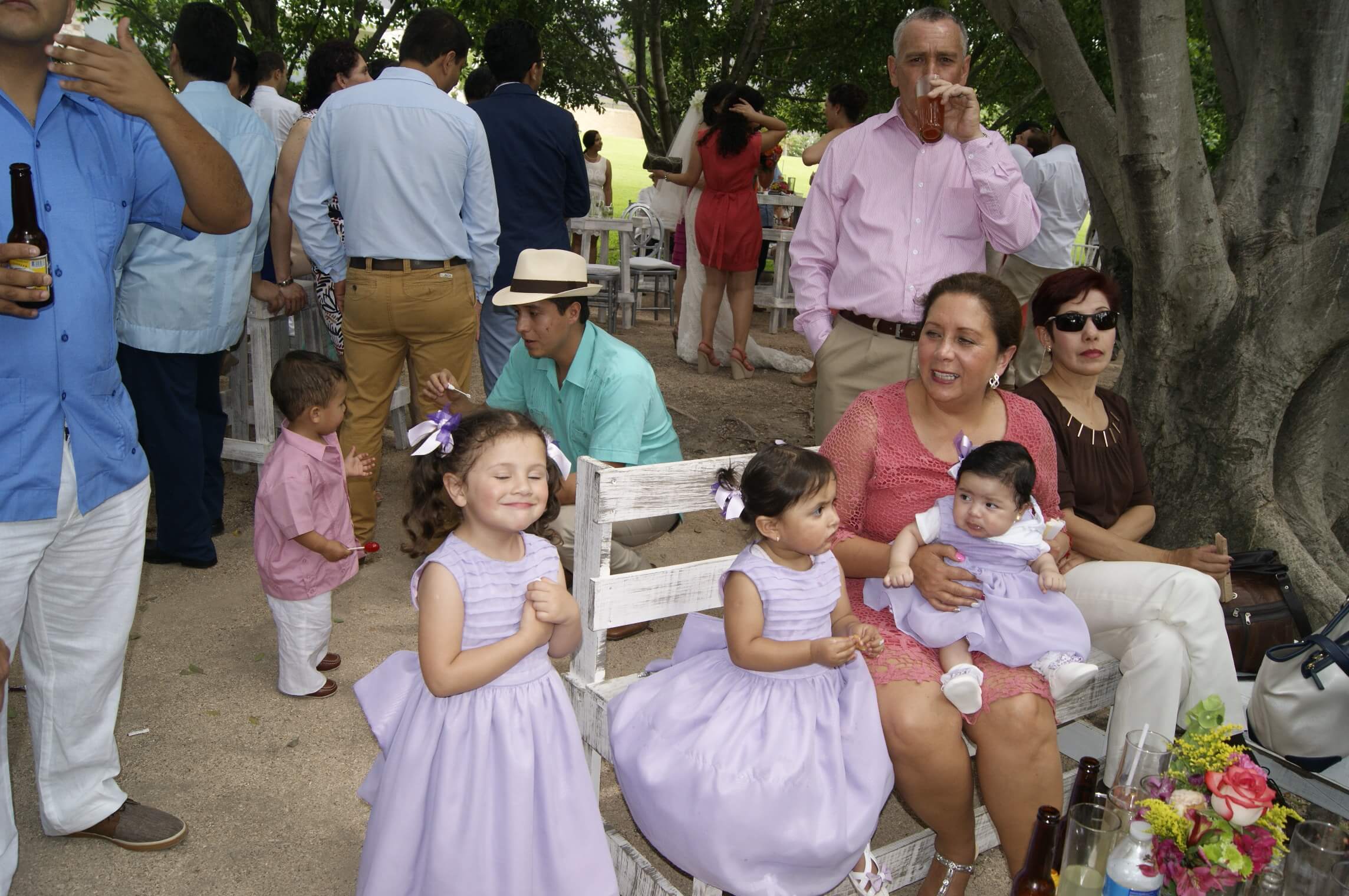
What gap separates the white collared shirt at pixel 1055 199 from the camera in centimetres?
811

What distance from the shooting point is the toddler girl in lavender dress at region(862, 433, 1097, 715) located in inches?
113

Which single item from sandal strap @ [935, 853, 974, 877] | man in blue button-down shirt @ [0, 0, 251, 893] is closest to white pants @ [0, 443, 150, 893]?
man in blue button-down shirt @ [0, 0, 251, 893]

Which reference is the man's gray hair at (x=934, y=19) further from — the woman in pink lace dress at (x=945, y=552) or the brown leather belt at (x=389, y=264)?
the brown leather belt at (x=389, y=264)

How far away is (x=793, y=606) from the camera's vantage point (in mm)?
2664

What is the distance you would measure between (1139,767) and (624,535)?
2.42 metres

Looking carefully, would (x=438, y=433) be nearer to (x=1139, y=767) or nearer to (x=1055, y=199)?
(x=1139, y=767)

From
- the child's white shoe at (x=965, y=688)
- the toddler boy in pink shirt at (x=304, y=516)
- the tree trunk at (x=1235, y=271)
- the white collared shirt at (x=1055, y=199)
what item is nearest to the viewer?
the child's white shoe at (x=965, y=688)

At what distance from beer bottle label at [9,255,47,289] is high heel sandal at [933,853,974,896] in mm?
2645

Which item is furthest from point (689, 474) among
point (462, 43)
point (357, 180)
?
point (462, 43)

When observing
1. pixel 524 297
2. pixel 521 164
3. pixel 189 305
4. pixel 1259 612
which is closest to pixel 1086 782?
pixel 1259 612

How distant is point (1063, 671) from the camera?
2881 millimetres

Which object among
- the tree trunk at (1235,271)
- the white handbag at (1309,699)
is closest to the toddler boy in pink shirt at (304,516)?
the white handbag at (1309,699)

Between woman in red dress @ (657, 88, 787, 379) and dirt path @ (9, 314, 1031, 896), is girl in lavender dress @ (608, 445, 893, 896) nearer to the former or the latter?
dirt path @ (9, 314, 1031, 896)

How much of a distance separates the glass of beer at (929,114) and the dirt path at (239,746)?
7.21 ft
